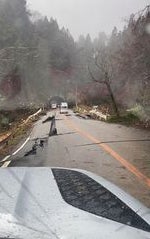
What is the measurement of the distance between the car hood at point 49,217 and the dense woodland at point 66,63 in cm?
1610

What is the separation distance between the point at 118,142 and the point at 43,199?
18.1 meters

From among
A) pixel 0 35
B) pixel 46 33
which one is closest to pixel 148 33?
pixel 0 35

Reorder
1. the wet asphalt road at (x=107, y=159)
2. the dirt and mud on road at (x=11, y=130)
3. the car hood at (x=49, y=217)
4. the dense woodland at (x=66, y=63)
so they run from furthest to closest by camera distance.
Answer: the dense woodland at (x=66, y=63) < the dirt and mud on road at (x=11, y=130) < the wet asphalt road at (x=107, y=159) < the car hood at (x=49, y=217)

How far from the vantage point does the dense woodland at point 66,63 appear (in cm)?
3200

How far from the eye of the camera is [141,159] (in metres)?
15.2

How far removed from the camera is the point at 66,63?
167750 mm

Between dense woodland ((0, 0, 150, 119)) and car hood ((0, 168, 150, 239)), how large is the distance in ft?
52.8

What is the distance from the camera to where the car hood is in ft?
8.19

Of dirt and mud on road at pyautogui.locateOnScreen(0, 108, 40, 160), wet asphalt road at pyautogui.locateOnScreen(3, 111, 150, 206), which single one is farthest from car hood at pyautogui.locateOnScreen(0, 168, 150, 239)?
dirt and mud on road at pyautogui.locateOnScreen(0, 108, 40, 160)

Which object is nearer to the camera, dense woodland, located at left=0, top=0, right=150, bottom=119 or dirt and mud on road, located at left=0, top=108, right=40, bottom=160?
dirt and mud on road, located at left=0, top=108, right=40, bottom=160

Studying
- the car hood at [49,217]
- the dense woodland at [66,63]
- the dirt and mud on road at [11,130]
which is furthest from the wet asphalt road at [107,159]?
the car hood at [49,217]

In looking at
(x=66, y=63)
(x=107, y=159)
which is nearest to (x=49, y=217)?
(x=107, y=159)

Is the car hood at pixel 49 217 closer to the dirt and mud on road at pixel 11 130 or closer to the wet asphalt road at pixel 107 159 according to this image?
the wet asphalt road at pixel 107 159

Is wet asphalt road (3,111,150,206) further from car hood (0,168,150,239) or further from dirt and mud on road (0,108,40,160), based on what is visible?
car hood (0,168,150,239)
